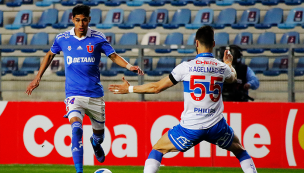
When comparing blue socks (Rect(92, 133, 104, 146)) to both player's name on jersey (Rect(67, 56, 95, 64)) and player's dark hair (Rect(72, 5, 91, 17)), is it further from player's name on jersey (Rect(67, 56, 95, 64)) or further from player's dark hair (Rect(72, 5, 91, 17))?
player's dark hair (Rect(72, 5, 91, 17))

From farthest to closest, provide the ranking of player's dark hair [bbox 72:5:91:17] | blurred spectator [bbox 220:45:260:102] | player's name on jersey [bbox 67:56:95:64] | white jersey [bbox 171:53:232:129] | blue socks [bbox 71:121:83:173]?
blurred spectator [bbox 220:45:260:102] → player's name on jersey [bbox 67:56:95:64] → player's dark hair [bbox 72:5:91:17] → blue socks [bbox 71:121:83:173] → white jersey [bbox 171:53:232:129]

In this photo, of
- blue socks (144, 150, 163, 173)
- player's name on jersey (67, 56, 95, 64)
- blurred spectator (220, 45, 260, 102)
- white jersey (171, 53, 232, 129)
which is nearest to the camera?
white jersey (171, 53, 232, 129)

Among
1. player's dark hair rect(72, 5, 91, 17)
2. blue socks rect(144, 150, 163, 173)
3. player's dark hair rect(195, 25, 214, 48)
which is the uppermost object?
player's dark hair rect(72, 5, 91, 17)

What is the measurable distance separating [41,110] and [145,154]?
2.21 m

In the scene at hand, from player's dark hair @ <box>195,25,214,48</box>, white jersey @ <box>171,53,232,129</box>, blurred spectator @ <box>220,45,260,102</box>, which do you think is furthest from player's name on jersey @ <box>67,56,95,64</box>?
blurred spectator @ <box>220,45,260,102</box>

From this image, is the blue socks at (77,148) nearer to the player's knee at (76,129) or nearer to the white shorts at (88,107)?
the player's knee at (76,129)

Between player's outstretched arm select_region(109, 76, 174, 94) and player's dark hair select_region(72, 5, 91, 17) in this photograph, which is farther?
player's dark hair select_region(72, 5, 91, 17)

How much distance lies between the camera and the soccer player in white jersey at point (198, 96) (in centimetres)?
477

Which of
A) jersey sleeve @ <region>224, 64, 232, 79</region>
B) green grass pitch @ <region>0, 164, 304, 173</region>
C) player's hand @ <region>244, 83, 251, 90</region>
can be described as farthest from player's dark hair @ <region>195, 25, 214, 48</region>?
player's hand @ <region>244, 83, 251, 90</region>

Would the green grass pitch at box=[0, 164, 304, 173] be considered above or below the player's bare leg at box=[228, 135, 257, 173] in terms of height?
below

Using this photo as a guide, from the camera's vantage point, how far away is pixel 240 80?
29.3 ft

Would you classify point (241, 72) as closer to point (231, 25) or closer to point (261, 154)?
point (261, 154)

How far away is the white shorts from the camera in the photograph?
6305 mm

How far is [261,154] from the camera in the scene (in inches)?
343
